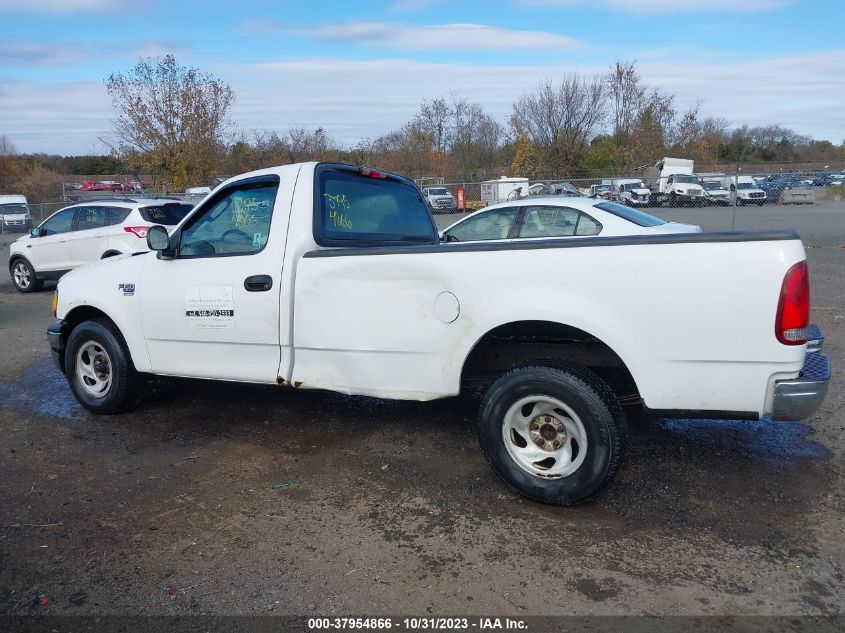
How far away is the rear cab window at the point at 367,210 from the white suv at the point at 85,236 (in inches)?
310

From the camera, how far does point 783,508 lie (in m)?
3.90

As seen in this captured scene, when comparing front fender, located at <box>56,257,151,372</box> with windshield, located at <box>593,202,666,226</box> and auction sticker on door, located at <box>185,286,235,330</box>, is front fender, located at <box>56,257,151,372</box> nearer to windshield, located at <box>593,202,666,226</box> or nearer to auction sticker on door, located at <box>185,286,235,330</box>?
auction sticker on door, located at <box>185,286,235,330</box>

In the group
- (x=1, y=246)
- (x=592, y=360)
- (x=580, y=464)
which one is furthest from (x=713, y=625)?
(x=1, y=246)

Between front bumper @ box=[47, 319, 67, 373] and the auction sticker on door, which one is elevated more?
the auction sticker on door

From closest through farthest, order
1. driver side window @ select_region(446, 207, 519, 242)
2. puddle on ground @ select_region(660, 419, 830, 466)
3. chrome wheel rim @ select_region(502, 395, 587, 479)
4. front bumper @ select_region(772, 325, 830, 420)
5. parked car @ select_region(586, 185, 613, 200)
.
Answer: front bumper @ select_region(772, 325, 830, 420)
chrome wheel rim @ select_region(502, 395, 587, 479)
puddle on ground @ select_region(660, 419, 830, 466)
driver side window @ select_region(446, 207, 519, 242)
parked car @ select_region(586, 185, 613, 200)

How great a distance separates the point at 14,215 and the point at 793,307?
33.1m

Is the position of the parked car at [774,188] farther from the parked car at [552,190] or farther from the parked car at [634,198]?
the parked car at [552,190]

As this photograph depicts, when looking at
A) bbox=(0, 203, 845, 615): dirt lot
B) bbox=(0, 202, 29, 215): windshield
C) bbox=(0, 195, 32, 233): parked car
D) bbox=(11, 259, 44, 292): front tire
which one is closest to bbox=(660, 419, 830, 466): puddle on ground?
bbox=(0, 203, 845, 615): dirt lot

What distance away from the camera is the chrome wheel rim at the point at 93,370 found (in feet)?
18.4

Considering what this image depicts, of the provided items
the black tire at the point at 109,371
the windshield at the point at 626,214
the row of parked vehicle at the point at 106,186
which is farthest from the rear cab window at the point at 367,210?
the row of parked vehicle at the point at 106,186

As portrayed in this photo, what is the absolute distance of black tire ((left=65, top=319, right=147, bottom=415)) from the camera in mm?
5391

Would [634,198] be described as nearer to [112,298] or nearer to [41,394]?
[41,394]

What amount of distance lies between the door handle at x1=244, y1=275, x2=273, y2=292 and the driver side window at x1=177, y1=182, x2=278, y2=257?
21 cm

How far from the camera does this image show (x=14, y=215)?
2989 cm
